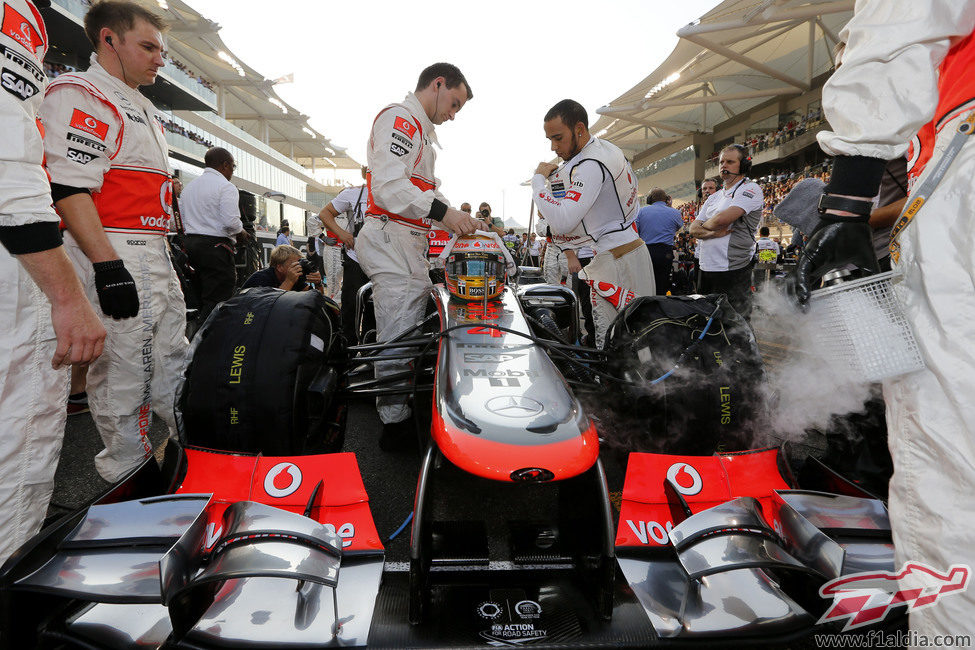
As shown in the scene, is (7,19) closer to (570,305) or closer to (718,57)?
(570,305)

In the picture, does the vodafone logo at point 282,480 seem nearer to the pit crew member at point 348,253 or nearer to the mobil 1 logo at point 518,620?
the mobil 1 logo at point 518,620

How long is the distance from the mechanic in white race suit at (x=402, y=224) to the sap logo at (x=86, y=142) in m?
1.24

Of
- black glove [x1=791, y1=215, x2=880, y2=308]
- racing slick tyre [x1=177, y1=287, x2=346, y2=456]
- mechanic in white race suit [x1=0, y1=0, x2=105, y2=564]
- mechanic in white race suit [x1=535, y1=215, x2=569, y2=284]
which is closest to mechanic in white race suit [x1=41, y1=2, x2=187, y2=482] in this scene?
racing slick tyre [x1=177, y1=287, x2=346, y2=456]

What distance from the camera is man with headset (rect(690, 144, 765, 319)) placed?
4.42m

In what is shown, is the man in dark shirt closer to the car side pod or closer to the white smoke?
the white smoke

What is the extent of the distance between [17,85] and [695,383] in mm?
2332

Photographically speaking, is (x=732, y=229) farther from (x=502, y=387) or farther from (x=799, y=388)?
(x=502, y=387)

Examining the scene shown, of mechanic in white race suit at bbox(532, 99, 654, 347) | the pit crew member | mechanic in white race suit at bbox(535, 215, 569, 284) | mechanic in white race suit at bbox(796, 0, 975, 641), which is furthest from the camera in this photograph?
mechanic in white race suit at bbox(535, 215, 569, 284)

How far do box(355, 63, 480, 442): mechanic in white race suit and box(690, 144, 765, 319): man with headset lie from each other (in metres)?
2.56

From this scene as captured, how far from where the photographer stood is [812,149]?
2134cm

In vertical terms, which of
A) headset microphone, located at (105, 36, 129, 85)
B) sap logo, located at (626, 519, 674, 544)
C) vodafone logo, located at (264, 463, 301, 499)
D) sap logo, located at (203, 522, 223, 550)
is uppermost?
headset microphone, located at (105, 36, 129, 85)

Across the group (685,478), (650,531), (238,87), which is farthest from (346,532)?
(238,87)

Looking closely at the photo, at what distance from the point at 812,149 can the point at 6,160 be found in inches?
1029

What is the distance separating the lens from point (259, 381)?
6.27 feet
